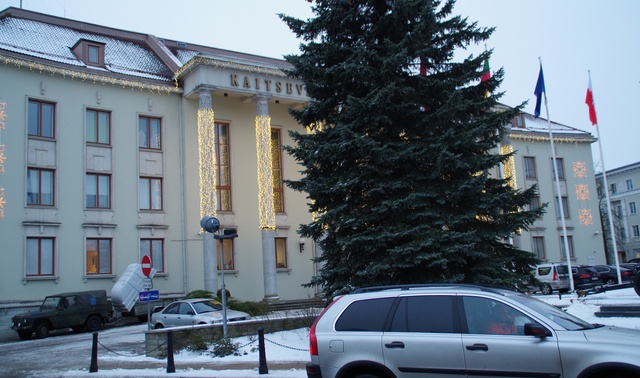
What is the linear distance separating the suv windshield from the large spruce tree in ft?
18.7

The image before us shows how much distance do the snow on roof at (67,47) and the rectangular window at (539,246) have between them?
29.8 meters

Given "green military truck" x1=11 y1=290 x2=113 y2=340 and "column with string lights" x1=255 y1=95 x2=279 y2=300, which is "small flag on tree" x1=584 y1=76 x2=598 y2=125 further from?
"green military truck" x1=11 y1=290 x2=113 y2=340

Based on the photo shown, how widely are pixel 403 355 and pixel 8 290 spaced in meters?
24.4

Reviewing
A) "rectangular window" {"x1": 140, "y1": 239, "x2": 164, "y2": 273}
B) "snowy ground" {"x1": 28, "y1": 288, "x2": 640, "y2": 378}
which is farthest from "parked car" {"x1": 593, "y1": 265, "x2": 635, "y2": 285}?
"rectangular window" {"x1": 140, "y1": 239, "x2": 164, "y2": 273}

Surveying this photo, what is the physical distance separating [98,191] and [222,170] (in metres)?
6.97

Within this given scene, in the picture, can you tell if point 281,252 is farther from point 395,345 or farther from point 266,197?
point 395,345

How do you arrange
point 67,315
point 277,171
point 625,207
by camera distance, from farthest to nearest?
1. point 625,207
2. point 277,171
3. point 67,315

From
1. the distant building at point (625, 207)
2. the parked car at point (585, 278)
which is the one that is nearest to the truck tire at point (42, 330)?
the parked car at point (585, 278)

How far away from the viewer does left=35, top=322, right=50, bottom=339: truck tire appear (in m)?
24.2

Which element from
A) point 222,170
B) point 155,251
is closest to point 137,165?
point 155,251

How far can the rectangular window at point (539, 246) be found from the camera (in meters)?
45.8

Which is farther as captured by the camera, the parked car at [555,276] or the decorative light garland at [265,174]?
the decorative light garland at [265,174]

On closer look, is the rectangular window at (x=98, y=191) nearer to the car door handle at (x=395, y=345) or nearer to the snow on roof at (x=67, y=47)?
the snow on roof at (x=67, y=47)

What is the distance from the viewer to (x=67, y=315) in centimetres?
2502
